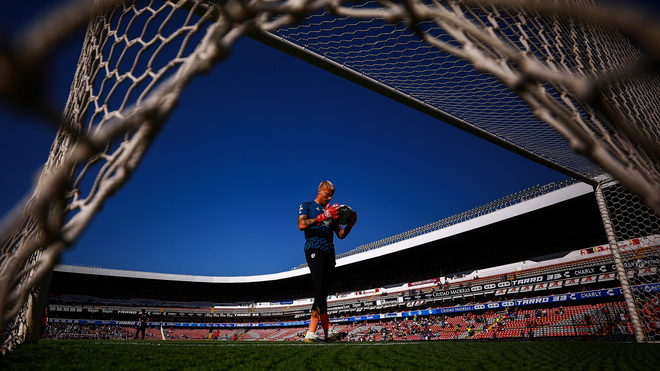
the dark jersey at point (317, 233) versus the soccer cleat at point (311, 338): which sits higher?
the dark jersey at point (317, 233)

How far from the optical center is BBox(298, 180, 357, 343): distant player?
3434mm

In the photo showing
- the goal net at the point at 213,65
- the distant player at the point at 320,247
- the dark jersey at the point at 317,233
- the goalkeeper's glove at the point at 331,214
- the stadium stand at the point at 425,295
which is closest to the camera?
the goal net at the point at 213,65

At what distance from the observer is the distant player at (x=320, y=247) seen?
3434 mm

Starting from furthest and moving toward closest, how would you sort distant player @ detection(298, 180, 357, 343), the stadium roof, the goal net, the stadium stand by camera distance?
the stadium roof < the stadium stand < distant player @ detection(298, 180, 357, 343) < the goal net

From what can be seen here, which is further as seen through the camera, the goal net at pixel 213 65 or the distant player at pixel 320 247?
the distant player at pixel 320 247

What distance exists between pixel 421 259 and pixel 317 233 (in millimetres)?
22281

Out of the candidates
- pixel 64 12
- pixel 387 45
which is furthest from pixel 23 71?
pixel 387 45

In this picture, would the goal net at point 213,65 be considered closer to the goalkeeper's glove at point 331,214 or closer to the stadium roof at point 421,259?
the goalkeeper's glove at point 331,214

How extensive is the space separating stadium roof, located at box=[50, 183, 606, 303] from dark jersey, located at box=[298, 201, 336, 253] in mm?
15214

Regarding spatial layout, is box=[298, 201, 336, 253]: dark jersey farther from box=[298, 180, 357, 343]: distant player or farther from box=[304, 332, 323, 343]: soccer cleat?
box=[304, 332, 323, 343]: soccer cleat

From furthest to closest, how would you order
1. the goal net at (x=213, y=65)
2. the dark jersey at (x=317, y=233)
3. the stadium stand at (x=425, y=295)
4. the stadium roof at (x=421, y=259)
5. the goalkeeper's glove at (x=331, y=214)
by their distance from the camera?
the stadium roof at (x=421, y=259), the stadium stand at (x=425, y=295), the dark jersey at (x=317, y=233), the goalkeeper's glove at (x=331, y=214), the goal net at (x=213, y=65)

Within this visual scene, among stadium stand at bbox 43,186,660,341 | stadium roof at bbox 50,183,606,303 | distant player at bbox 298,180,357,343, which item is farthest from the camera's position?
stadium roof at bbox 50,183,606,303

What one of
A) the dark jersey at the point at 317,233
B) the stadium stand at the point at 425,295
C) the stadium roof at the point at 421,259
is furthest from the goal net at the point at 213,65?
the stadium roof at the point at 421,259

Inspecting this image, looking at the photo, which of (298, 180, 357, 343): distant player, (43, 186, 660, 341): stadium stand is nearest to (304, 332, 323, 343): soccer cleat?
(298, 180, 357, 343): distant player
